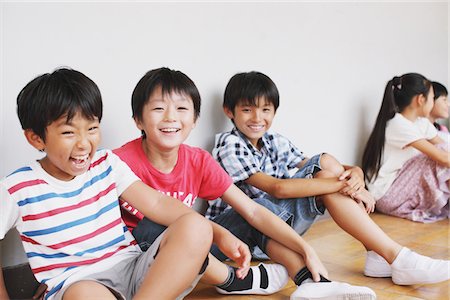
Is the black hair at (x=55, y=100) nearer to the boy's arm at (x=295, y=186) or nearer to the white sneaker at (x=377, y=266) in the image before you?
the boy's arm at (x=295, y=186)

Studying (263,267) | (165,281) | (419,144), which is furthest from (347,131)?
(165,281)

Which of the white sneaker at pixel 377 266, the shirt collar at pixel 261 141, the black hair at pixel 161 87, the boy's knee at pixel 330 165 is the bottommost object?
the white sneaker at pixel 377 266

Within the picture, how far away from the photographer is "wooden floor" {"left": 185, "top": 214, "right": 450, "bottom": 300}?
54.2 inches

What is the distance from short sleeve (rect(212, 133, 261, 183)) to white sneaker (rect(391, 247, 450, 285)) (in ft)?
1.58

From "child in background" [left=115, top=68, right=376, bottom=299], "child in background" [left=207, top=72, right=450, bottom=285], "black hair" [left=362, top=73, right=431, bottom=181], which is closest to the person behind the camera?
"child in background" [left=115, top=68, right=376, bottom=299]

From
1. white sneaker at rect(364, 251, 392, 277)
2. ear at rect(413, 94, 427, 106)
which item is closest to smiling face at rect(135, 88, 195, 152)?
white sneaker at rect(364, 251, 392, 277)

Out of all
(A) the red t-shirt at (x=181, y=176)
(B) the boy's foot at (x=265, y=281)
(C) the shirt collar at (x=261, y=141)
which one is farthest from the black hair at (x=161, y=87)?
(B) the boy's foot at (x=265, y=281)

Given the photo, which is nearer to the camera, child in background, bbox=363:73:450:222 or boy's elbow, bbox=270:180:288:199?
boy's elbow, bbox=270:180:288:199

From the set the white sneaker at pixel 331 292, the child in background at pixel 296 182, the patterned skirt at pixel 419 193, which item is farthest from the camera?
the patterned skirt at pixel 419 193

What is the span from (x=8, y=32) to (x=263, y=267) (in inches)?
33.2

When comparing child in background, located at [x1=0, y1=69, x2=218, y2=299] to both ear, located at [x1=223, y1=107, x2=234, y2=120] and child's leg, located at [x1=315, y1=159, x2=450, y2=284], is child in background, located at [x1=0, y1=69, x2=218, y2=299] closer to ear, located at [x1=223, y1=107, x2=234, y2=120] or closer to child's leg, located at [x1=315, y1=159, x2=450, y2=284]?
child's leg, located at [x1=315, y1=159, x2=450, y2=284]

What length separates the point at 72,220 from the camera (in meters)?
1.10

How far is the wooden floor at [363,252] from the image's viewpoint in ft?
4.52

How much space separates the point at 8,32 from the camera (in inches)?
49.4
